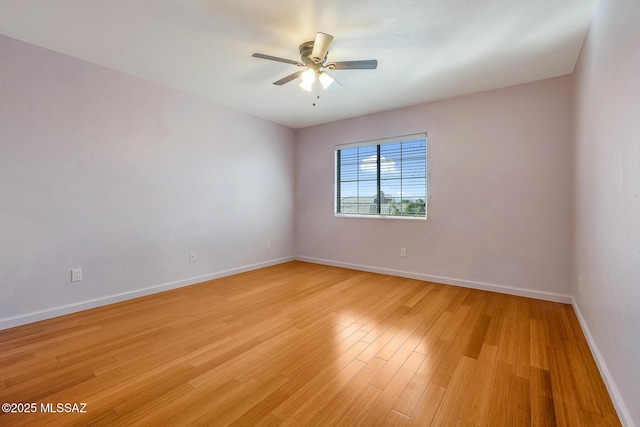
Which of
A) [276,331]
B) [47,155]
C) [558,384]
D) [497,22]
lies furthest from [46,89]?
[558,384]

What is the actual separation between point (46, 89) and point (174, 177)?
4.50ft

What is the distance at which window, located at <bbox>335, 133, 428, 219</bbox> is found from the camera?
13.3ft

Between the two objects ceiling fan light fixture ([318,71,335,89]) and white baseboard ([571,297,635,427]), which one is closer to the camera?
white baseboard ([571,297,635,427])

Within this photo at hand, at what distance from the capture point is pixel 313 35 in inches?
91.1

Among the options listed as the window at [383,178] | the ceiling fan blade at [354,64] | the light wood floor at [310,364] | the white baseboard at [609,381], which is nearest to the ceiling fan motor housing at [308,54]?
the ceiling fan blade at [354,64]

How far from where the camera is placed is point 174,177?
3543 millimetres

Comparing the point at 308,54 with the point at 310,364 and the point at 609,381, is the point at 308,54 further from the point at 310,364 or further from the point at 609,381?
the point at 609,381

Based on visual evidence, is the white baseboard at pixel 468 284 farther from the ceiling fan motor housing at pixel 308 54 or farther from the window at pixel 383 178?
the ceiling fan motor housing at pixel 308 54

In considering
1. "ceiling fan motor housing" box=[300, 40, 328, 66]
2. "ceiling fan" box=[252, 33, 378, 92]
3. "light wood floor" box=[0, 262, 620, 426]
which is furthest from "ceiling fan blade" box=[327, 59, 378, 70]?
"light wood floor" box=[0, 262, 620, 426]

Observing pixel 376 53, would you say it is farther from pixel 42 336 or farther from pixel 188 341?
pixel 42 336

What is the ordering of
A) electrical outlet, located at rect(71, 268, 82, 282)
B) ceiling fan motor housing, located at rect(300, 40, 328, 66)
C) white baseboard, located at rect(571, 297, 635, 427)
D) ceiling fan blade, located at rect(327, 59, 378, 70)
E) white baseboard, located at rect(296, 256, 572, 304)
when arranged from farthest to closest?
white baseboard, located at rect(296, 256, 572, 304)
electrical outlet, located at rect(71, 268, 82, 282)
ceiling fan motor housing, located at rect(300, 40, 328, 66)
ceiling fan blade, located at rect(327, 59, 378, 70)
white baseboard, located at rect(571, 297, 635, 427)

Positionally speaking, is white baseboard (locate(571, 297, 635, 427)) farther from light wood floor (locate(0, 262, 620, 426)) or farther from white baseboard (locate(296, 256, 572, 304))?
white baseboard (locate(296, 256, 572, 304))

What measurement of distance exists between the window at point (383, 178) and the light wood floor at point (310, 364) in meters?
1.62

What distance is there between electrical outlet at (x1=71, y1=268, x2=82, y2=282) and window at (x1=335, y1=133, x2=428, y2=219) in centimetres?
352
